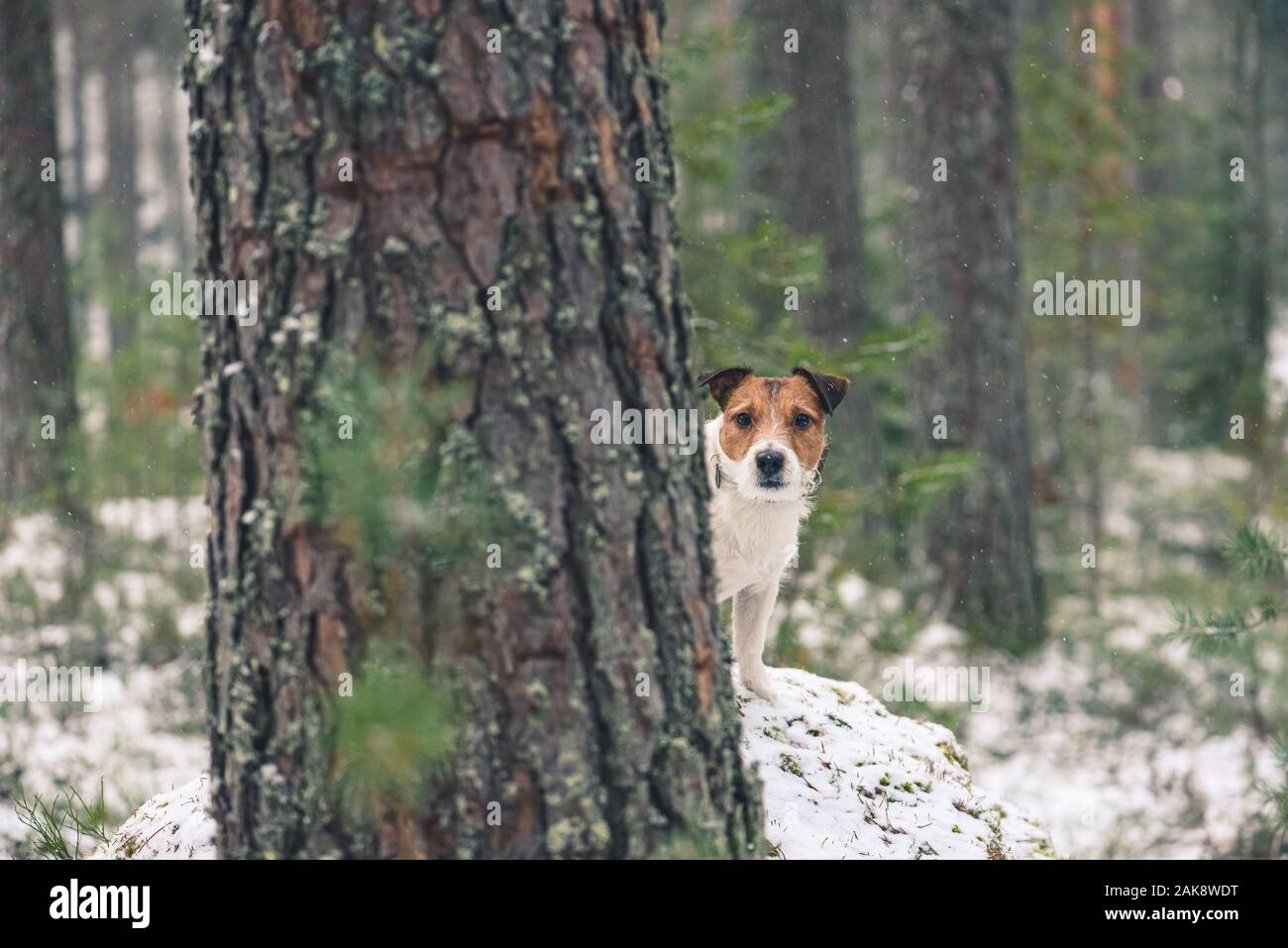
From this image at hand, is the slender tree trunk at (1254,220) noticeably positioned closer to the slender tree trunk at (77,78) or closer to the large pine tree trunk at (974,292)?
the large pine tree trunk at (974,292)

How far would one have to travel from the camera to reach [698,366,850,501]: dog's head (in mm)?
4801

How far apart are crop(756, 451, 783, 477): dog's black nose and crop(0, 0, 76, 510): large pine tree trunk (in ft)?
26.4

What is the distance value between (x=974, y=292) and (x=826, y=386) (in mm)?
6168

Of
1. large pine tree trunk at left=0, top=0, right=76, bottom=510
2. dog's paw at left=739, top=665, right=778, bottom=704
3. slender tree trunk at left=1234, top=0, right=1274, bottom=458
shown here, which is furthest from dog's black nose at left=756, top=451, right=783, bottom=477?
slender tree trunk at left=1234, top=0, right=1274, bottom=458

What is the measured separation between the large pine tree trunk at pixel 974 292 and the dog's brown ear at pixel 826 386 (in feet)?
19.1

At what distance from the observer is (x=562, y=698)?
2613 mm

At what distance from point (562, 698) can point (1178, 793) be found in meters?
7.12

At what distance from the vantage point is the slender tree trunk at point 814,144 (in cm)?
1308

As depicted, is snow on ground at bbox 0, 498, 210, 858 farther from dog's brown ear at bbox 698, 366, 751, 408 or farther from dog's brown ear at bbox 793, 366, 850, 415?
dog's brown ear at bbox 793, 366, 850, 415
